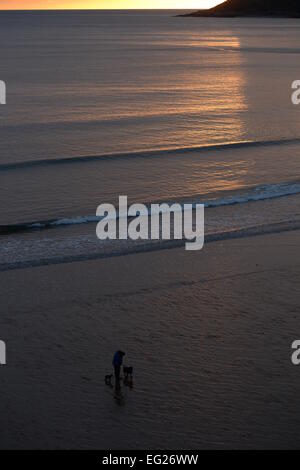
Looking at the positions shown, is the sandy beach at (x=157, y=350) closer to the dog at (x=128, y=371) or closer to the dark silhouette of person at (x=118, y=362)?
the dog at (x=128, y=371)

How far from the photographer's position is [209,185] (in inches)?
973

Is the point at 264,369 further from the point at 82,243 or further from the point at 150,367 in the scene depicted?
the point at 82,243

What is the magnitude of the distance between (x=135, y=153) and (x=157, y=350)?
56.9 ft

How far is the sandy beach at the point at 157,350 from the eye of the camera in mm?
10656

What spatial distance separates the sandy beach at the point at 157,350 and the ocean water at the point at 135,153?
1920 mm

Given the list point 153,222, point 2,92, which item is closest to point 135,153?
point 153,222

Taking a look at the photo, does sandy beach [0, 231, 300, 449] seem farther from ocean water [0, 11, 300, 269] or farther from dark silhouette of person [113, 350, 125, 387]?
ocean water [0, 11, 300, 269]

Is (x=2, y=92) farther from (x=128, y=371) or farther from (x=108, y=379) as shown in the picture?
(x=128, y=371)

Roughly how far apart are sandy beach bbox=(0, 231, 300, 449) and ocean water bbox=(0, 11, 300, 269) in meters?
1.92

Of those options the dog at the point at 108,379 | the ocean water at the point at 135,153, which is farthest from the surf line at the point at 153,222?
the dog at the point at 108,379

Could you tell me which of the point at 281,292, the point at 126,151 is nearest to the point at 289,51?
the point at 126,151

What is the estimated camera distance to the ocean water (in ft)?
67.2

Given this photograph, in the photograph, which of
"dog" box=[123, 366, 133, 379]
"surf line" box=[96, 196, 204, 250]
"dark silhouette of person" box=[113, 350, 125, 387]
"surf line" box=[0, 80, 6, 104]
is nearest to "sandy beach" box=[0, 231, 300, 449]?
"dog" box=[123, 366, 133, 379]

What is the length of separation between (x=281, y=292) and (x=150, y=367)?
4.16 metres
